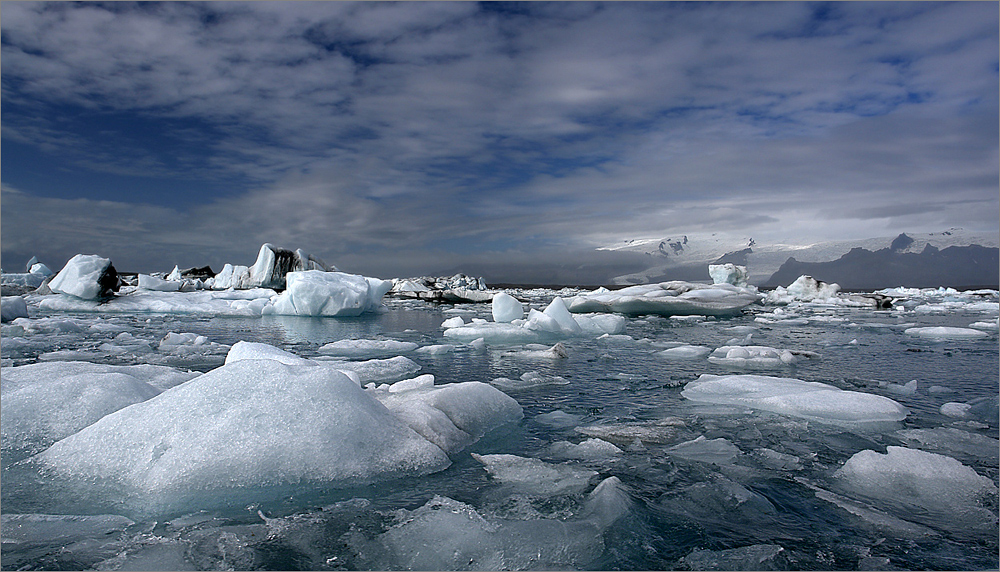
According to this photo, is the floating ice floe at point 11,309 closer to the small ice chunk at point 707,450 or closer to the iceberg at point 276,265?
the iceberg at point 276,265

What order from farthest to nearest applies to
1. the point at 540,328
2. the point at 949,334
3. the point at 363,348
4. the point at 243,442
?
1. the point at 540,328
2. the point at 949,334
3. the point at 363,348
4. the point at 243,442

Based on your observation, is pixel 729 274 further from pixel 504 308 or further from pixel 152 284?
pixel 152 284

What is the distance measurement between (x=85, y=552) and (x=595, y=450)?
3.23m

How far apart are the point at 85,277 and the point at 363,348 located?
57.7ft

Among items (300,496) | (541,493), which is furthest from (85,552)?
(541,493)

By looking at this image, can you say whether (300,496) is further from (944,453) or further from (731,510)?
(944,453)

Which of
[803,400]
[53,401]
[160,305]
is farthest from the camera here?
[160,305]

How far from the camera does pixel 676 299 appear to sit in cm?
2067

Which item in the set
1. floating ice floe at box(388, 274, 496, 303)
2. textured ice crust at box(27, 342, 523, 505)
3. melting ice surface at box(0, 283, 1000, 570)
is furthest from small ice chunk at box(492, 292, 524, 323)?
floating ice floe at box(388, 274, 496, 303)

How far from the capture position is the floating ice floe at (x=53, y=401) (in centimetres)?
365

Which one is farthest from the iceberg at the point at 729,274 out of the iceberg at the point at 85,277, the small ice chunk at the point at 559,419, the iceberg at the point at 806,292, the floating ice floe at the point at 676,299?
the iceberg at the point at 85,277

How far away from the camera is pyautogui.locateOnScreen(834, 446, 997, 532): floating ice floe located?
299 centimetres

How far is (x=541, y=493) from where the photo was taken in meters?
3.20

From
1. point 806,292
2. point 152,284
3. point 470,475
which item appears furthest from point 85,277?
point 806,292
